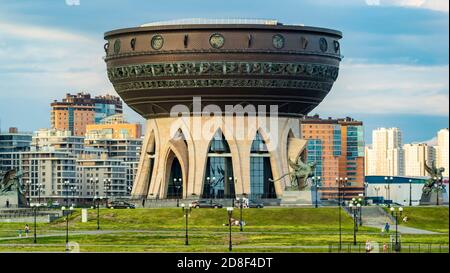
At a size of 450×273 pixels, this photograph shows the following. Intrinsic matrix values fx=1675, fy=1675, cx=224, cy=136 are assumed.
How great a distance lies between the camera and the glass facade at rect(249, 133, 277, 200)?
135375 mm

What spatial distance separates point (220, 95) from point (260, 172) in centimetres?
909

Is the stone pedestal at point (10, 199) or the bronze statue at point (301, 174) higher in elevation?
the bronze statue at point (301, 174)

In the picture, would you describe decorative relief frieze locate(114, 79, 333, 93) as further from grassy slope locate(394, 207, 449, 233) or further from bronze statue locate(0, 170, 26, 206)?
grassy slope locate(394, 207, 449, 233)

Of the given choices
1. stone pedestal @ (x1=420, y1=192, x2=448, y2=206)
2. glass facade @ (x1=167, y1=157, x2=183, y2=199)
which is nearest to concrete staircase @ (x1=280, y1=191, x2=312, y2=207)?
stone pedestal @ (x1=420, y1=192, x2=448, y2=206)

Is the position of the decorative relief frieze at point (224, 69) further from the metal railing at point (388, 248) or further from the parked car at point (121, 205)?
the metal railing at point (388, 248)

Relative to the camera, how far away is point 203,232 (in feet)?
329

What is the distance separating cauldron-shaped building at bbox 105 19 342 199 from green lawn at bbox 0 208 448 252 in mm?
15521

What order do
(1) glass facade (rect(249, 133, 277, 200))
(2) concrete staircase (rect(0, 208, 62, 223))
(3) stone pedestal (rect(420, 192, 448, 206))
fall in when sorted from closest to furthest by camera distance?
(2) concrete staircase (rect(0, 208, 62, 223))
(3) stone pedestal (rect(420, 192, 448, 206))
(1) glass facade (rect(249, 133, 277, 200))

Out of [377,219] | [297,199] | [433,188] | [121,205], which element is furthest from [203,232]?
[121,205]

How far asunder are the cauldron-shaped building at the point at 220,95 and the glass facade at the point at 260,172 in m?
0.08

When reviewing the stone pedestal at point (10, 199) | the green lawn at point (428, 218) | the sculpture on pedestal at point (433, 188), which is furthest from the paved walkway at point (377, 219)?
the stone pedestal at point (10, 199)

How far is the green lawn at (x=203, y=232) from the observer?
84.3 metres
